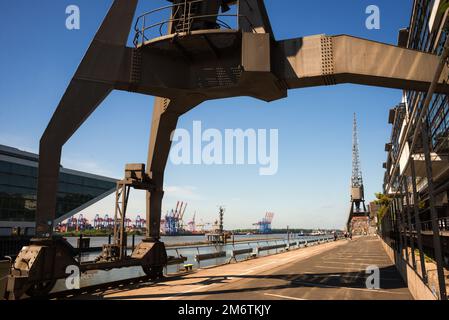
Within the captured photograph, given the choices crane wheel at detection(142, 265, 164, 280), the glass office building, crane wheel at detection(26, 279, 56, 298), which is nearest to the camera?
Answer: crane wheel at detection(26, 279, 56, 298)

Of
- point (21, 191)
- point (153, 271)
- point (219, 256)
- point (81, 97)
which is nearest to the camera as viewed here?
point (81, 97)

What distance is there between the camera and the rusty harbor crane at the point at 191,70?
12.2 metres

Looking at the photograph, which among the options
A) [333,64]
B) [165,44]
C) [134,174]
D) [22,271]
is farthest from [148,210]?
[333,64]

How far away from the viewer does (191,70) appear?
1582cm

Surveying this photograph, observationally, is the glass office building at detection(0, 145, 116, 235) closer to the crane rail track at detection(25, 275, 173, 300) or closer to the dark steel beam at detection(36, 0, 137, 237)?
the crane rail track at detection(25, 275, 173, 300)

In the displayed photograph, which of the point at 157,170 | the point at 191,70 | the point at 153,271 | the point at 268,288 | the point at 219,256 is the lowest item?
the point at 219,256

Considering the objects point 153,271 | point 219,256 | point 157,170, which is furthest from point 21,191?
point 153,271

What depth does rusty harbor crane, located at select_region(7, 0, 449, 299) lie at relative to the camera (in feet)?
40.1

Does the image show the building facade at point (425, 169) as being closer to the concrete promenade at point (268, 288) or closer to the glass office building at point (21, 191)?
the concrete promenade at point (268, 288)

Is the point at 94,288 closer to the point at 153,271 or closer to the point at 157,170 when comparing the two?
the point at 153,271

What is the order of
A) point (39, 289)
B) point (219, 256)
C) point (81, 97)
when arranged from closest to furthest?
point (39, 289) < point (81, 97) < point (219, 256)

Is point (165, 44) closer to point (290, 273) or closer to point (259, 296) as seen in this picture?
point (259, 296)

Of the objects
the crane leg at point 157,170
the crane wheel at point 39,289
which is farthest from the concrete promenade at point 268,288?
the crane wheel at point 39,289

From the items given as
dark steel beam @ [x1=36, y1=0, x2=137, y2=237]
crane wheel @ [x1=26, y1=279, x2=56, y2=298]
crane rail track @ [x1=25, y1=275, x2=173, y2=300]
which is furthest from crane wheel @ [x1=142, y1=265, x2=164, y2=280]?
dark steel beam @ [x1=36, y1=0, x2=137, y2=237]
